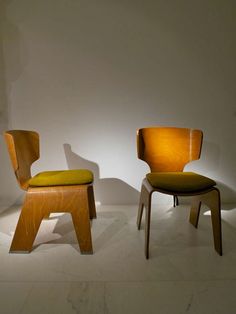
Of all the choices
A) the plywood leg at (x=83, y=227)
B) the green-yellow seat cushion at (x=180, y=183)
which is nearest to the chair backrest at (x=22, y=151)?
the plywood leg at (x=83, y=227)

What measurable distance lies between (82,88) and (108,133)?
460 mm

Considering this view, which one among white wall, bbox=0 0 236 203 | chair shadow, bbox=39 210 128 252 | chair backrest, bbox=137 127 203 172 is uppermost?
white wall, bbox=0 0 236 203

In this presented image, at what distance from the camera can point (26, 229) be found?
1.35 meters

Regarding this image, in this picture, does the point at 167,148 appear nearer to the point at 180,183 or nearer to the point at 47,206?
the point at 180,183

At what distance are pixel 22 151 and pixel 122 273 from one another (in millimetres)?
960

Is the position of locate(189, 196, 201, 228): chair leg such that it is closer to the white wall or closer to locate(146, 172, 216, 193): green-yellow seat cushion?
locate(146, 172, 216, 193): green-yellow seat cushion

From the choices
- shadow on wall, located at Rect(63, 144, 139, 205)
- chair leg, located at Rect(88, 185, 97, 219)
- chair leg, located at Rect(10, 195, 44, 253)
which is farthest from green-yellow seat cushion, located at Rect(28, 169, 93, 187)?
shadow on wall, located at Rect(63, 144, 139, 205)

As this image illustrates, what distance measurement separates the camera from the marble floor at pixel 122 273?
3.09ft

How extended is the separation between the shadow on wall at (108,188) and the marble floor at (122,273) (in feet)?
1.54

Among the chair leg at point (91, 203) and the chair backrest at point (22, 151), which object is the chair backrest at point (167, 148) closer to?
the chair leg at point (91, 203)

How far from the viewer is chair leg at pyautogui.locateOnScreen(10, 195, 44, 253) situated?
53.3 inches

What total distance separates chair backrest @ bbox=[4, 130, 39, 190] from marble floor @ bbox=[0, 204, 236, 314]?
1.44ft

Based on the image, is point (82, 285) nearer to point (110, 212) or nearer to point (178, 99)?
point (110, 212)

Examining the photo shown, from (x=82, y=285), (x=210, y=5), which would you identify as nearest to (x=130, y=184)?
(x=82, y=285)
